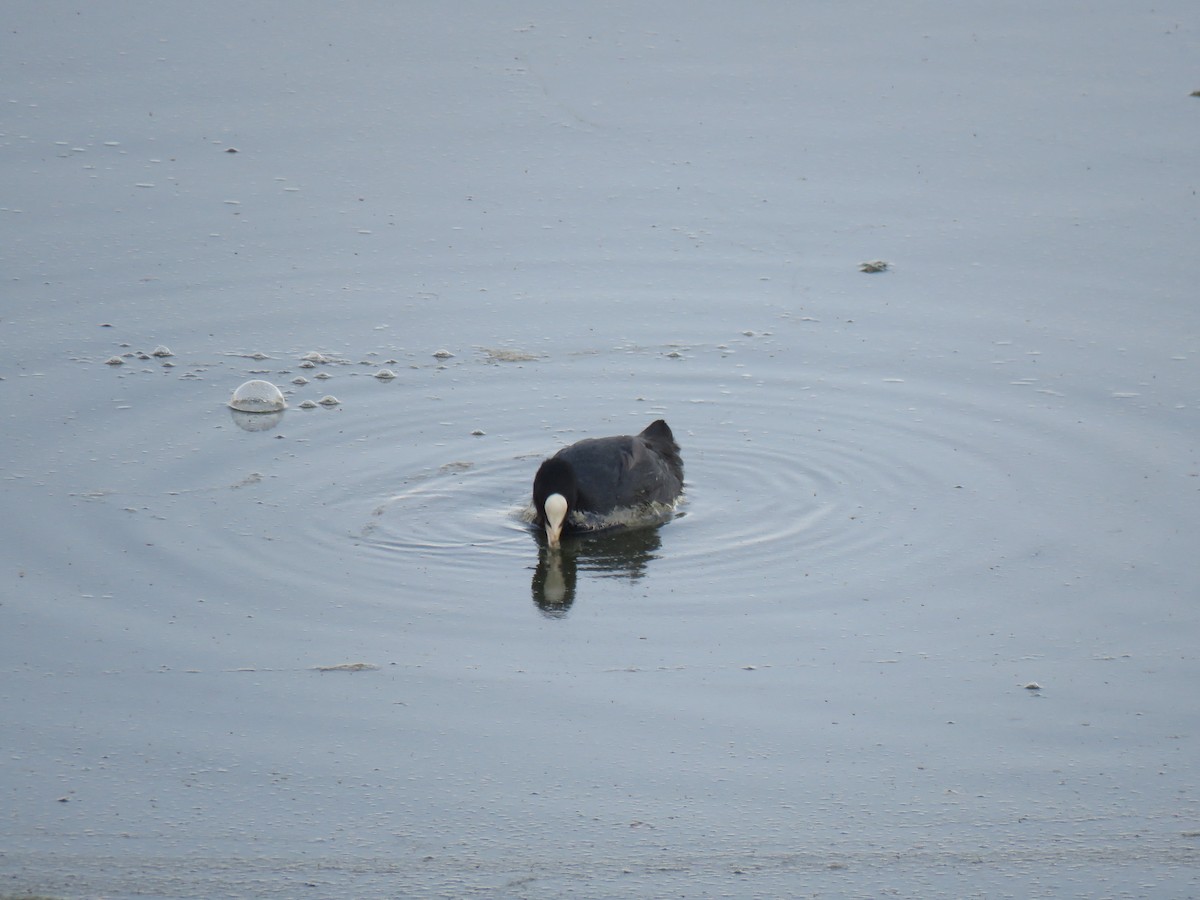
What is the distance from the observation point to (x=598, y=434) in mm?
9656

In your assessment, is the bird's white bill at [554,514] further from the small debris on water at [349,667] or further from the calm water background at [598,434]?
the small debris on water at [349,667]

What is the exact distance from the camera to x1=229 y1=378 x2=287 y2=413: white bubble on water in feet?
31.5

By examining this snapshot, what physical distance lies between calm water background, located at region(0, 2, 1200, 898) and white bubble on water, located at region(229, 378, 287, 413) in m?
0.18

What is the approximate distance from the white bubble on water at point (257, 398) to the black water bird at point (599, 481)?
64.4 inches

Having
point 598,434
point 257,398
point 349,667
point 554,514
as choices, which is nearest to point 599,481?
point 554,514

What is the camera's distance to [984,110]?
1346cm

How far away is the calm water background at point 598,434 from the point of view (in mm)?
6016

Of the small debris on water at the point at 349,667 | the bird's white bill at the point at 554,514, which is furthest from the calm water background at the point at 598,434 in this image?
the bird's white bill at the point at 554,514

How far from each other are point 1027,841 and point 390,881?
6.65 feet

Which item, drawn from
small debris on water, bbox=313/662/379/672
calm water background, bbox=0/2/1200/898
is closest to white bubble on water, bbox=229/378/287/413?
calm water background, bbox=0/2/1200/898

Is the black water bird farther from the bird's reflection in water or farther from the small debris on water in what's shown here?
the small debris on water

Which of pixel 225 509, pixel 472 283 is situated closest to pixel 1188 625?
pixel 225 509

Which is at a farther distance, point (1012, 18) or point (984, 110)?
point (1012, 18)

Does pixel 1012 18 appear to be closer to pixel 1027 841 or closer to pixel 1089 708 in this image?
pixel 1089 708
